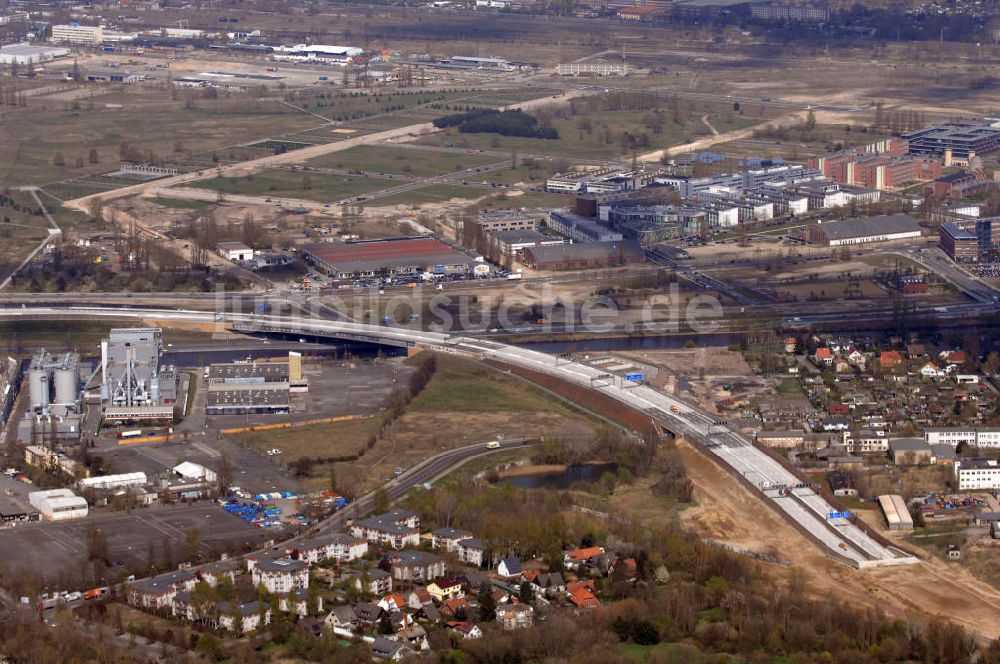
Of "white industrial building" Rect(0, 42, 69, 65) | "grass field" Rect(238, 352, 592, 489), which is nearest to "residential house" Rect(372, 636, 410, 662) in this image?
"grass field" Rect(238, 352, 592, 489)

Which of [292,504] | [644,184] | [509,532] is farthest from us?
[644,184]

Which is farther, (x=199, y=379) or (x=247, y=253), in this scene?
(x=247, y=253)

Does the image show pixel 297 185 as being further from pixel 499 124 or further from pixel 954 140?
pixel 954 140

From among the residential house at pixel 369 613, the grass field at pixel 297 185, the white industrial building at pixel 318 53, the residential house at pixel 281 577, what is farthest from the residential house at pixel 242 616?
the white industrial building at pixel 318 53

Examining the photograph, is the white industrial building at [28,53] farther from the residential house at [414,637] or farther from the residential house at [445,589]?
the residential house at [414,637]

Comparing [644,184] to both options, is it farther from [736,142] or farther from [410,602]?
[410,602]

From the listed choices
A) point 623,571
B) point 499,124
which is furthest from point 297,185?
point 623,571

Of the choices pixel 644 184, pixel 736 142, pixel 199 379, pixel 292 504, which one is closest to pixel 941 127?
pixel 736 142
